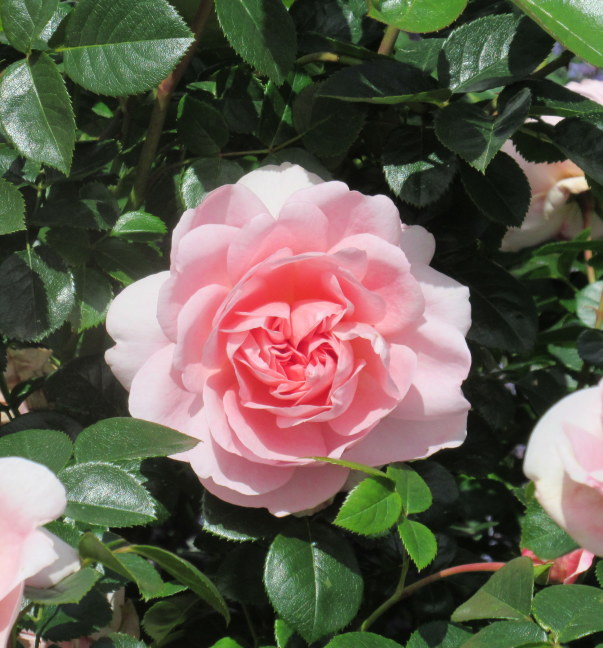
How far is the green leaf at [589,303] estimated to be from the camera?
3.49ft

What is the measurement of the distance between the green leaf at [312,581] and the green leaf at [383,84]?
1.25 feet

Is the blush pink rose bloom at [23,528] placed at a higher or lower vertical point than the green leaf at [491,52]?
lower

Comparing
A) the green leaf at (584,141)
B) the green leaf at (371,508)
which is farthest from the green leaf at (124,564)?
the green leaf at (584,141)

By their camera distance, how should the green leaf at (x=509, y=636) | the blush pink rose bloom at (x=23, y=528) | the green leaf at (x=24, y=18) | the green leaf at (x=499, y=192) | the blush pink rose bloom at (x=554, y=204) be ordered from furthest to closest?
the blush pink rose bloom at (x=554, y=204) → the green leaf at (x=499, y=192) → the green leaf at (x=24, y=18) → the green leaf at (x=509, y=636) → the blush pink rose bloom at (x=23, y=528)

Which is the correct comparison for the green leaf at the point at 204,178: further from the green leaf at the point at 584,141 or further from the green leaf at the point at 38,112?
the green leaf at the point at 584,141

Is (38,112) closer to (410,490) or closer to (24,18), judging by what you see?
(24,18)

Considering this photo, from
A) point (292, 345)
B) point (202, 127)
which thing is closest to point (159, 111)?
point (202, 127)

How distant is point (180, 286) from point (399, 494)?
0.24 metres

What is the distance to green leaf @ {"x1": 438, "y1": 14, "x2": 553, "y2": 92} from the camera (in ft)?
2.61

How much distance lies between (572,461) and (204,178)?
0.44 m

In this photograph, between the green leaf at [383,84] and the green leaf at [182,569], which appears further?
the green leaf at [383,84]

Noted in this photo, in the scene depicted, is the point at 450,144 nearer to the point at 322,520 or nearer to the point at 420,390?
the point at 420,390

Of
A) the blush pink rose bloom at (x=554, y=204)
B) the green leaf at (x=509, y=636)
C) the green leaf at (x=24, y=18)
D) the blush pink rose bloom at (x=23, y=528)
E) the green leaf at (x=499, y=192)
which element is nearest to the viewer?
the blush pink rose bloom at (x=23, y=528)

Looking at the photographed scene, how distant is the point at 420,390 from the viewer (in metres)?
0.71
